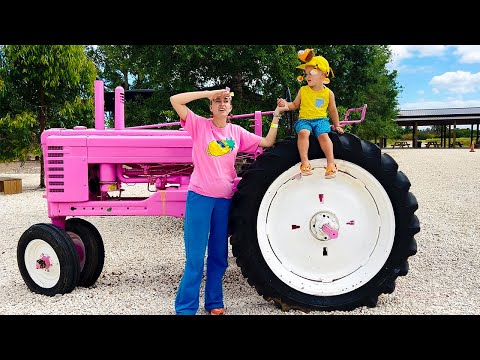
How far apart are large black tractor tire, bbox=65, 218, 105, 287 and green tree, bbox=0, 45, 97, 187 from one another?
27.0 ft

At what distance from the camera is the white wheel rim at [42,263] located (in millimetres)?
4059

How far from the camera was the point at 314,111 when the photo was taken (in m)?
3.37

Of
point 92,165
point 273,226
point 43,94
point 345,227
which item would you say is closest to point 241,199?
point 273,226

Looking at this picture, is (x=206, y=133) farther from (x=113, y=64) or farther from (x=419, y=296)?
(x=113, y=64)

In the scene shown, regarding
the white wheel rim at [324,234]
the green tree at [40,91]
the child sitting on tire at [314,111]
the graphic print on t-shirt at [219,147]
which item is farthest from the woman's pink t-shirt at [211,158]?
the green tree at [40,91]

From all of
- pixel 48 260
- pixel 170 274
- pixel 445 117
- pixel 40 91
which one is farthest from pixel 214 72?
pixel 445 117

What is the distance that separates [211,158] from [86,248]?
1.71 metres

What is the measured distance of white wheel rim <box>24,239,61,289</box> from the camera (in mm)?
4059

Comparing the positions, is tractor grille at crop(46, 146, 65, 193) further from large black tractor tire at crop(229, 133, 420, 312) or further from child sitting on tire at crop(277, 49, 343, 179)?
child sitting on tire at crop(277, 49, 343, 179)

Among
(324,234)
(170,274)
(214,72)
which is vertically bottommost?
(170,274)

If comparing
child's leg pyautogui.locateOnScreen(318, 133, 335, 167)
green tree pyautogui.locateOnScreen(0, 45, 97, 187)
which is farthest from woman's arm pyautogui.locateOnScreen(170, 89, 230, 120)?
green tree pyautogui.locateOnScreen(0, 45, 97, 187)

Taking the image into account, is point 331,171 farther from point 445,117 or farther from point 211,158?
point 445,117

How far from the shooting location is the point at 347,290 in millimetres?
3494

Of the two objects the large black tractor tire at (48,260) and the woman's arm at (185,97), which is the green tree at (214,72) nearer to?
the large black tractor tire at (48,260)
